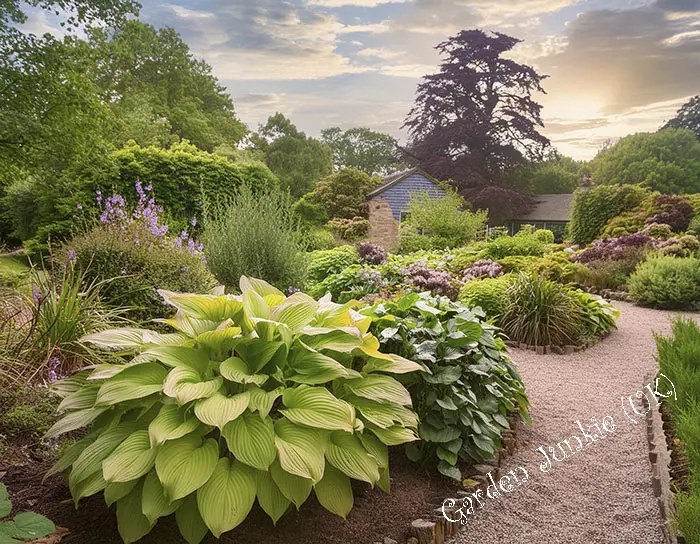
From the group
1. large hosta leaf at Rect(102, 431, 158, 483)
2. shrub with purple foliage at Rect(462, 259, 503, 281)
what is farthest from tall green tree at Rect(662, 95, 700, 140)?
large hosta leaf at Rect(102, 431, 158, 483)

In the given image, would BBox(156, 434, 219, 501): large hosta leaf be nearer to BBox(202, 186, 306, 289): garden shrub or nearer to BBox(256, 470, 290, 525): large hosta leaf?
BBox(256, 470, 290, 525): large hosta leaf

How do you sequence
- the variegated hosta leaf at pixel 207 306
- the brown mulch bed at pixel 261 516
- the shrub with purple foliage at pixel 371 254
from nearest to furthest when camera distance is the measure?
the brown mulch bed at pixel 261 516 → the variegated hosta leaf at pixel 207 306 → the shrub with purple foliage at pixel 371 254

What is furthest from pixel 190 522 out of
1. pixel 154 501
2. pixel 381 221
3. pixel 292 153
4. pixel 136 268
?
pixel 292 153

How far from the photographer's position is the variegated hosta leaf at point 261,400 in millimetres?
1444

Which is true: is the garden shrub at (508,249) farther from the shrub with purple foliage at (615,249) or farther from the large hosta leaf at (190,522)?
the large hosta leaf at (190,522)

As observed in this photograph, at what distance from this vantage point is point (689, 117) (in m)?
27.8

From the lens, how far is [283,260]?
16.6 ft

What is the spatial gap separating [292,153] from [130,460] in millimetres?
20470

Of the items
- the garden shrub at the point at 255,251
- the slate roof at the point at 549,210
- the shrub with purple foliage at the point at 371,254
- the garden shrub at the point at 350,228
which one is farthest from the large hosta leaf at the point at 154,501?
the slate roof at the point at 549,210

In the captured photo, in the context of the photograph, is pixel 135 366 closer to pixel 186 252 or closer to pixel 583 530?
pixel 583 530

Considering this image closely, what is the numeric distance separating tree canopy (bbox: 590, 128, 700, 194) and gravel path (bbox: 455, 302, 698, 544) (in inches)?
939

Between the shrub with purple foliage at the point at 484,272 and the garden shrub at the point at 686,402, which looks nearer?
the garden shrub at the point at 686,402

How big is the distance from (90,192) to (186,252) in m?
5.61

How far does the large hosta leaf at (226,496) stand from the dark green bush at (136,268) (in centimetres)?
300
